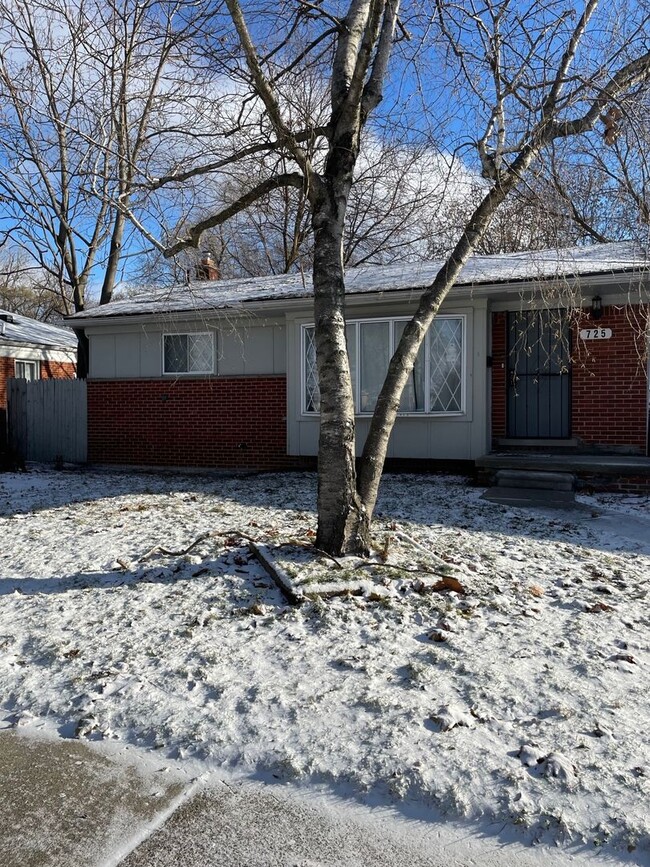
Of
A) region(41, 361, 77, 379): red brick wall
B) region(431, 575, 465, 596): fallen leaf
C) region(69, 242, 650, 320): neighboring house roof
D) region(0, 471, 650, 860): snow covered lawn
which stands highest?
region(69, 242, 650, 320): neighboring house roof

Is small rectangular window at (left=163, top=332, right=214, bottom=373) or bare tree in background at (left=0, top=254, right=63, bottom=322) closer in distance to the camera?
small rectangular window at (left=163, top=332, right=214, bottom=373)

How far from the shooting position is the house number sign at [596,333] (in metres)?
9.91

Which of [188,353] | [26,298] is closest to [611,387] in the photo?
[188,353]

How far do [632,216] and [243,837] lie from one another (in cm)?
650

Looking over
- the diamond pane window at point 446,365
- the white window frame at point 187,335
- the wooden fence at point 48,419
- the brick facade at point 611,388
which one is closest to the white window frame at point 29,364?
the wooden fence at point 48,419

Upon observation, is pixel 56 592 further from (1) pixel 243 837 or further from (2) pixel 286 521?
(1) pixel 243 837

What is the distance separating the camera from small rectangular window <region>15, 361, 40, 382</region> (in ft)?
61.8

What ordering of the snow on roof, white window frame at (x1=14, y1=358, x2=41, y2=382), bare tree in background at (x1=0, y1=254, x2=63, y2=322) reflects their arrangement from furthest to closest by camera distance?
bare tree in background at (x1=0, y1=254, x2=63, y2=322)
white window frame at (x1=14, y1=358, x2=41, y2=382)
the snow on roof

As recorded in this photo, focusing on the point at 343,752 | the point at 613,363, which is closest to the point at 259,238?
the point at 613,363

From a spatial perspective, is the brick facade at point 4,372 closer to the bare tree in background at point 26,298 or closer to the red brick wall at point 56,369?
the red brick wall at point 56,369

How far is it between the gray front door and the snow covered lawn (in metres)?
4.15

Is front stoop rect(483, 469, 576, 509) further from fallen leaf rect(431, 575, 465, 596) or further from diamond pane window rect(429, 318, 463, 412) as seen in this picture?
fallen leaf rect(431, 575, 465, 596)

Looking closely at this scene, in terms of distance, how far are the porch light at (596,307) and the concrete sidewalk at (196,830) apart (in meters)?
8.73

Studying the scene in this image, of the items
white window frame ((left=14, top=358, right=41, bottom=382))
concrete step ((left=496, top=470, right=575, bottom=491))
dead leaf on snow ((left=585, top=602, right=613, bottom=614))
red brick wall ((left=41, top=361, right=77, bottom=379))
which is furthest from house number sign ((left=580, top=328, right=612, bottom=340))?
red brick wall ((left=41, top=361, right=77, bottom=379))
